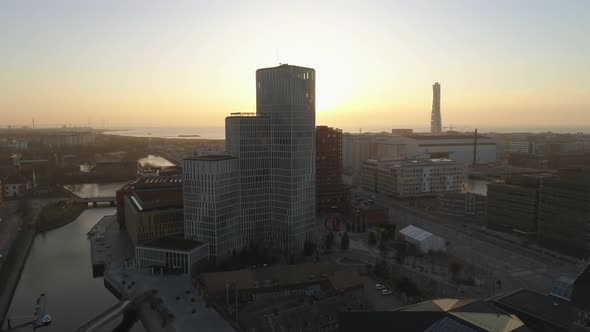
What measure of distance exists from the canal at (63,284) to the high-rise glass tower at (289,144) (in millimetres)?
15584

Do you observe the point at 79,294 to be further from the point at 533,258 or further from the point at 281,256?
the point at 533,258

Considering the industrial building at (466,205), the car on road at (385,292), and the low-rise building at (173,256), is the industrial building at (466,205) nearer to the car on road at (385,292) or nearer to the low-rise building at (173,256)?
the car on road at (385,292)

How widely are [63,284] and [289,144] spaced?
2198cm

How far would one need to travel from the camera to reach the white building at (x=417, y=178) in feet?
230

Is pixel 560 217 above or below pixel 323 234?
above

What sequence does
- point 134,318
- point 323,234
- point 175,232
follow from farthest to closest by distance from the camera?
point 323,234 → point 175,232 → point 134,318

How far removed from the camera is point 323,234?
48.7 m

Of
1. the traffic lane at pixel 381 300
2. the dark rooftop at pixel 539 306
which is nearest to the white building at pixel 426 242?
the traffic lane at pixel 381 300

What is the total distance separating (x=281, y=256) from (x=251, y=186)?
712cm

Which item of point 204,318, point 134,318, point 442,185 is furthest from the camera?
point 442,185

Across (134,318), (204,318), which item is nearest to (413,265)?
(204,318)

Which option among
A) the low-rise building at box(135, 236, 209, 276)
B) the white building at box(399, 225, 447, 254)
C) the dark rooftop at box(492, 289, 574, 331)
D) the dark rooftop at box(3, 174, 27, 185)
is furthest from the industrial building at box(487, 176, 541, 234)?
the dark rooftop at box(3, 174, 27, 185)

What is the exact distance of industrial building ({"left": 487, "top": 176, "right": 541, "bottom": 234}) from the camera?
4519 centimetres

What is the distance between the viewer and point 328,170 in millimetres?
61625
